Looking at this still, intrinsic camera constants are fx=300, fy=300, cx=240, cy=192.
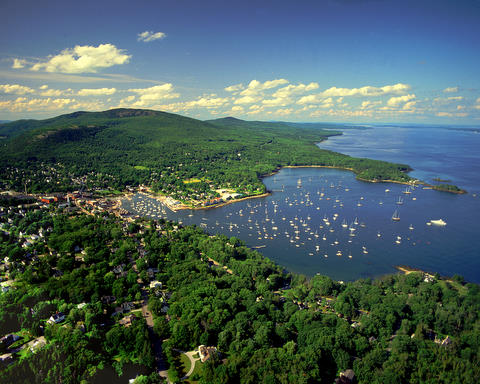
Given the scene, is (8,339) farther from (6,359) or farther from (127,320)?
(127,320)

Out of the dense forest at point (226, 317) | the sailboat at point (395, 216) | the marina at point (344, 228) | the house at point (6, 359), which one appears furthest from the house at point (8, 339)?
the sailboat at point (395, 216)

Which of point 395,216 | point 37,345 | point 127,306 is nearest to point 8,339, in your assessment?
point 37,345

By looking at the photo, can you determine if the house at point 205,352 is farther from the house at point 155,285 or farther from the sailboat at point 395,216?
the sailboat at point 395,216

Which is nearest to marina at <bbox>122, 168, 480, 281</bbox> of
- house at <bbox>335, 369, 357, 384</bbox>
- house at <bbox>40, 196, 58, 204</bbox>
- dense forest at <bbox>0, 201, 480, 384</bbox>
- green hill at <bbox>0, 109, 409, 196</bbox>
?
dense forest at <bbox>0, 201, 480, 384</bbox>

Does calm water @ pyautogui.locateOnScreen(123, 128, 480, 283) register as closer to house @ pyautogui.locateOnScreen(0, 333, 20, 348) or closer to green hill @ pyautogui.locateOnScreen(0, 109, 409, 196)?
green hill @ pyautogui.locateOnScreen(0, 109, 409, 196)

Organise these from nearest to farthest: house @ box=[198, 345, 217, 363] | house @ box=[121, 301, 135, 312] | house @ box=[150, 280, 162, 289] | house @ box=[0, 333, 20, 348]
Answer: house @ box=[198, 345, 217, 363], house @ box=[0, 333, 20, 348], house @ box=[121, 301, 135, 312], house @ box=[150, 280, 162, 289]

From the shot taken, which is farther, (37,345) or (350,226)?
(350,226)
